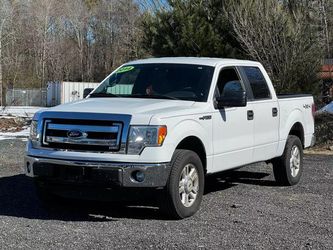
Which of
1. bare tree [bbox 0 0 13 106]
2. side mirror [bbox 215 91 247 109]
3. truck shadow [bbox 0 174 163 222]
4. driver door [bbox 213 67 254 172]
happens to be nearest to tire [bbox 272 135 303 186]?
driver door [bbox 213 67 254 172]

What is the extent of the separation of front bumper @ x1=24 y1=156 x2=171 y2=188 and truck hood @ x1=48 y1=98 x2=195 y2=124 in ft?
1.73

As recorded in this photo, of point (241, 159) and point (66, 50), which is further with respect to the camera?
point (66, 50)

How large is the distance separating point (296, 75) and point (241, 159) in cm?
1173

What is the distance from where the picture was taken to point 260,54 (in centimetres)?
1908

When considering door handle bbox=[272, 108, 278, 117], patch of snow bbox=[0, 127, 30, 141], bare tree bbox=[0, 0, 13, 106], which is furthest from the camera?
bare tree bbox=[0, 0, 13, 106]

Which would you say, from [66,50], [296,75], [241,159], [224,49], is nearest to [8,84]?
[66,50]

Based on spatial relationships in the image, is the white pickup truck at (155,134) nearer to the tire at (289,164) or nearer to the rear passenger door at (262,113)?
the rear passenger door at (262,113)

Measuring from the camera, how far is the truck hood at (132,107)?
6.50 meters

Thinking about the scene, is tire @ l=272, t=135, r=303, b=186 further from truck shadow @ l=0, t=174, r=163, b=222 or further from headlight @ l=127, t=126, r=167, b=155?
headlight @ l=127, t=126, r=167, b=155

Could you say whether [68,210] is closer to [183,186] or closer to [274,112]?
[183,186]

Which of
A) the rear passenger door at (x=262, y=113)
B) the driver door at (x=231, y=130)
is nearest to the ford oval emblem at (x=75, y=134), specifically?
the driver door at (x=231, y=130)

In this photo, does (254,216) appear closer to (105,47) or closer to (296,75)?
(296,75)

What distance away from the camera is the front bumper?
6.32m

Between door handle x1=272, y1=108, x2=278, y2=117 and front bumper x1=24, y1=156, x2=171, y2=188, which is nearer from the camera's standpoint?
front bumper x1=24, y1=156, x2=171, y2=188
